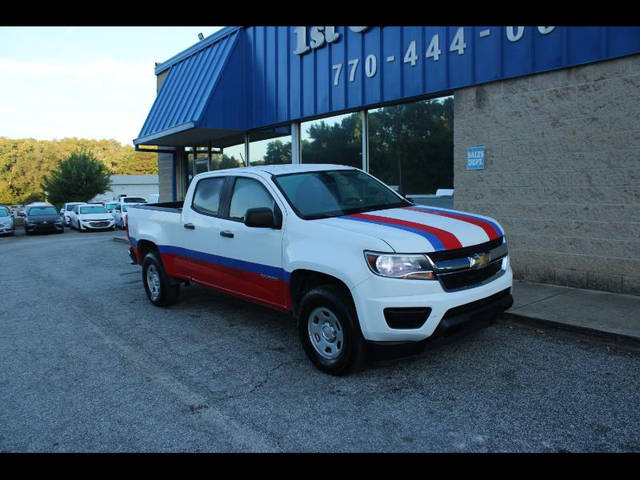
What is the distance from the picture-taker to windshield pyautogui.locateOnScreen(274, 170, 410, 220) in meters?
5.04

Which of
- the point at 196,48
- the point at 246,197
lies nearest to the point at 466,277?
the point at 246,197

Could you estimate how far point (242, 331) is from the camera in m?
5.92

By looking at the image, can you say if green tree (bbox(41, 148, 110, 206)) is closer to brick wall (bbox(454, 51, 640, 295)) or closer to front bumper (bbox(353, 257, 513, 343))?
brick wall (bbox(454, 51, 640, 295))

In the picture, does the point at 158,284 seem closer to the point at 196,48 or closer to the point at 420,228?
the point at 420,228

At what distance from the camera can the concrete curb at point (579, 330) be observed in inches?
194

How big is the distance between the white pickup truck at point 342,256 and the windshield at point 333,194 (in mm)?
11

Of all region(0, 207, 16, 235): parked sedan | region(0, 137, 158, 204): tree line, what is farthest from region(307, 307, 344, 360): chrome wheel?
region(0, 137, 158, 204): tree line

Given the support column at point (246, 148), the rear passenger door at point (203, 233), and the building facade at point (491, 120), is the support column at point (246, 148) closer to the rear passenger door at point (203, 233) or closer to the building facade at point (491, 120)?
the building facade at point (491, 120)

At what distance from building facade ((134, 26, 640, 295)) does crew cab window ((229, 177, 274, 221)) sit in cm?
434

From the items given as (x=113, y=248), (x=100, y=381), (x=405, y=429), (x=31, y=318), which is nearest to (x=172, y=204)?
(x=31, y=318)

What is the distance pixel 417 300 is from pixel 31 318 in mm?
5464

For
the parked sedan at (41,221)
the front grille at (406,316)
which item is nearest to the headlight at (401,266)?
the front grille at (406,316)

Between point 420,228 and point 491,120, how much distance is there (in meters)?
4.55
